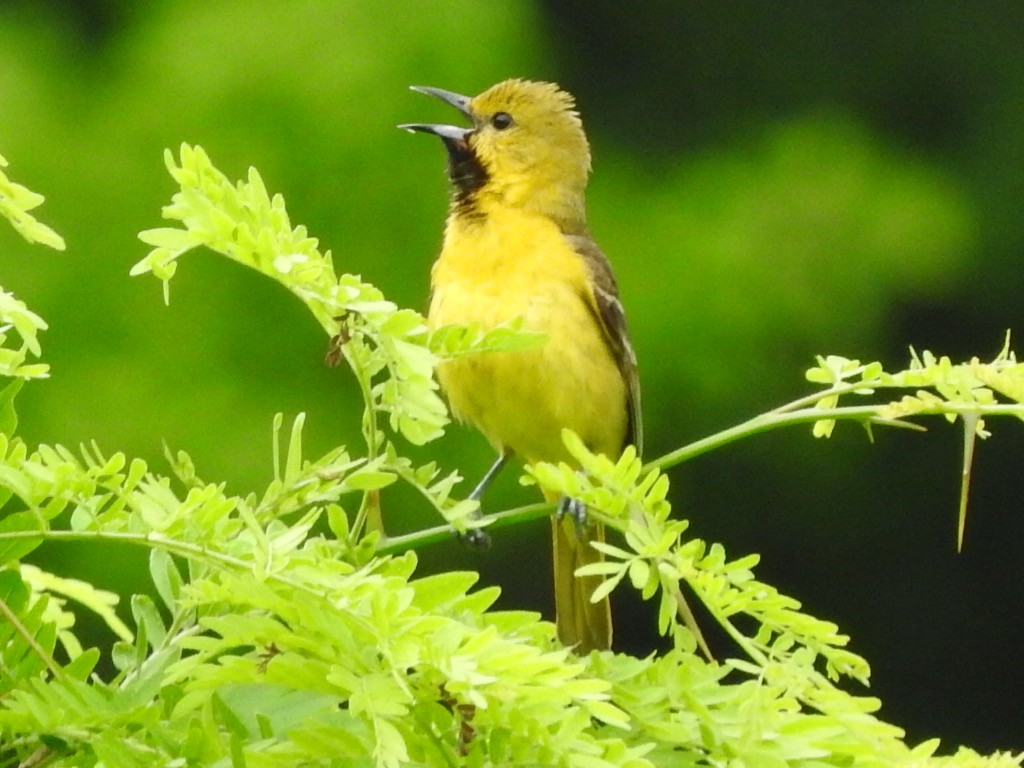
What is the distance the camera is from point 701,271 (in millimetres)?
4953

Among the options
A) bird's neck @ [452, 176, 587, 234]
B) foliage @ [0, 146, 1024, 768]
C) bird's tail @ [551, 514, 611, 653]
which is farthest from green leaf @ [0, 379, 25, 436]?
bird's neck @ [452, 176, 587, 234]

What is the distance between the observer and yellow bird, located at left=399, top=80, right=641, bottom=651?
2.27 metres

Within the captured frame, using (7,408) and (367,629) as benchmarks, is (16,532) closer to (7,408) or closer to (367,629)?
(7,408)

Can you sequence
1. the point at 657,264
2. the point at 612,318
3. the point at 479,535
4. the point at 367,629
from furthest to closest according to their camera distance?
the point at 657,264
the point at 612,318
the point at 479,535
the point at 367,629

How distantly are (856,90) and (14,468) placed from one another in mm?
5199

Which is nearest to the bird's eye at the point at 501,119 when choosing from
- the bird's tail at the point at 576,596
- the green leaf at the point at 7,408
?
the bird's tail at the point at 576,596

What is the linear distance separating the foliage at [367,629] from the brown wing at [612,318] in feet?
3.86

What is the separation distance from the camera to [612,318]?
2.45 m

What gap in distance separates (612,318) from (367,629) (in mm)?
1535

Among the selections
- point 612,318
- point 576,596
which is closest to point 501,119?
point 612,318

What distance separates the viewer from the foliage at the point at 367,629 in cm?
96

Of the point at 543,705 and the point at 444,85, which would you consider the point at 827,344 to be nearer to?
the point at 444,85

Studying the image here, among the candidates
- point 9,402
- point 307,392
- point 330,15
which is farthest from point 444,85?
point 9,402

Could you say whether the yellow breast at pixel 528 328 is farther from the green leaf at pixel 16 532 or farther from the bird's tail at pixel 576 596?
the green leaf at pixel 16 532
